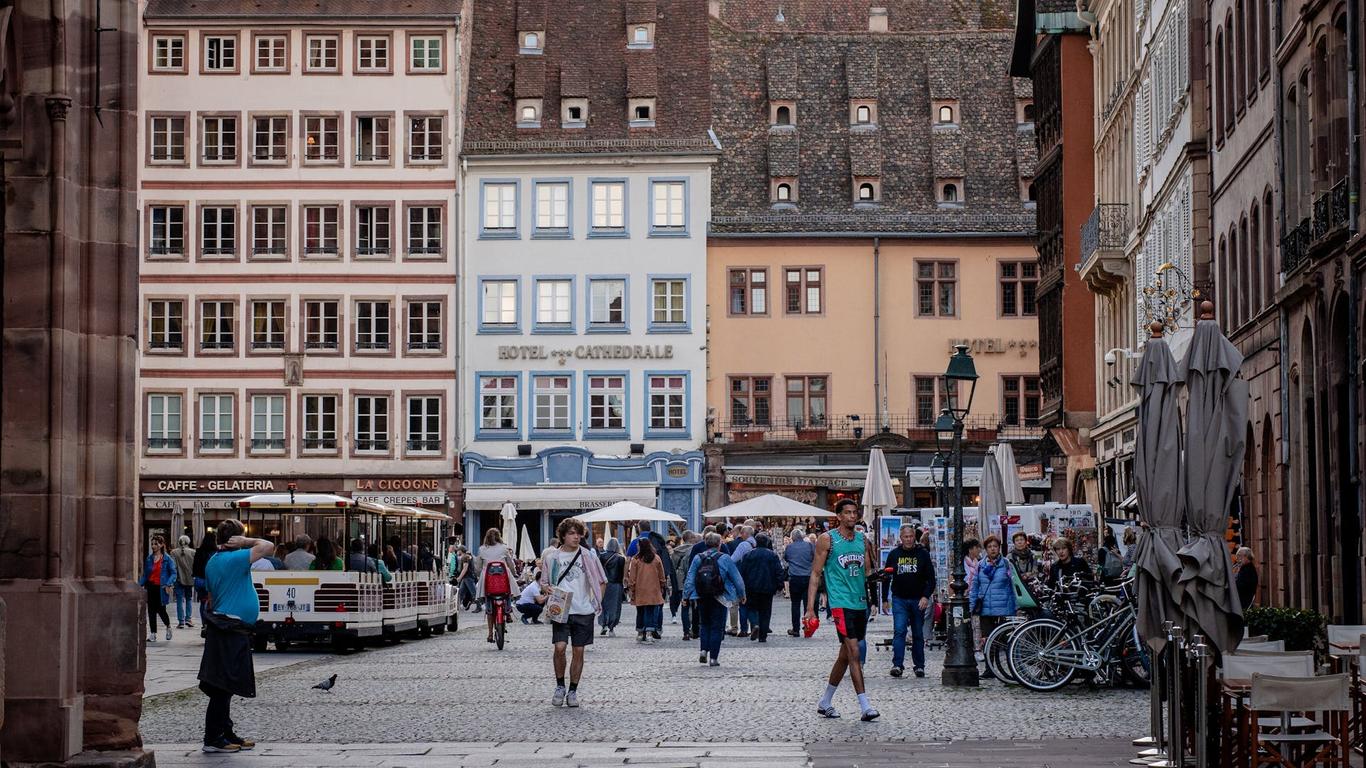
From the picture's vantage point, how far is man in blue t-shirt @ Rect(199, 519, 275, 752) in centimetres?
1702

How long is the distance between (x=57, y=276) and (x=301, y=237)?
51694mm

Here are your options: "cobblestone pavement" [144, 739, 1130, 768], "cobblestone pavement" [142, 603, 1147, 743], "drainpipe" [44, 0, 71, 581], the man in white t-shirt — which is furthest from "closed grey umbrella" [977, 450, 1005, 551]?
"drainpipe" [44, 0, 71, 581]

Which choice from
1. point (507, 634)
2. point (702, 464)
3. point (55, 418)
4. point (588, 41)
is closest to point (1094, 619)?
point (55, 418)

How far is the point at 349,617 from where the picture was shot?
31.2m

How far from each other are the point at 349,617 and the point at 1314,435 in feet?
42.7

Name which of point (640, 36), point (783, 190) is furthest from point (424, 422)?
point (640, 36)

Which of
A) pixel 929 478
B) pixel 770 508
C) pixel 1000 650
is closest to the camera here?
pixel 1000 650

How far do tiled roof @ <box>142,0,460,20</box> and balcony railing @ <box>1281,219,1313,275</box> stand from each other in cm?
3965

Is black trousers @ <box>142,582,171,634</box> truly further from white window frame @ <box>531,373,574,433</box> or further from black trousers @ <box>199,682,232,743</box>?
white window frame @ <box>531,373,574,433</box>

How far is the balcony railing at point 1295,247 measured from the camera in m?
28.4

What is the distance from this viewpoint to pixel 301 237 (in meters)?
65.4

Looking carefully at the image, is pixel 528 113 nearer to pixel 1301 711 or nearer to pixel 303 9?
pixel 303 9

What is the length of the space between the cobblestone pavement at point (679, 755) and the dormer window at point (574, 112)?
167 feet

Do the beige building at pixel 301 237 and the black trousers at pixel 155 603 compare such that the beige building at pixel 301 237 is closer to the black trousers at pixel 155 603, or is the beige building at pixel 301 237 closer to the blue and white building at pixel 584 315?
the blue and white building at pixel 584 315
